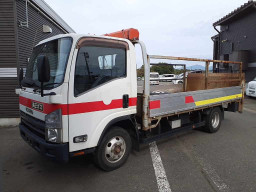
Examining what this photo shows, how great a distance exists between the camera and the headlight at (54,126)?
2688mm

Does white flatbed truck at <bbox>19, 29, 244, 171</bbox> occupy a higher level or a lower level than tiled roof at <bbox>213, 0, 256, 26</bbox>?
lower

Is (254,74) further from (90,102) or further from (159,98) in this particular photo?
(90,102)

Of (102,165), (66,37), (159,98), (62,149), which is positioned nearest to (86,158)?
(102,165)

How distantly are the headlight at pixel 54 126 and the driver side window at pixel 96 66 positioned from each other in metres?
0.41

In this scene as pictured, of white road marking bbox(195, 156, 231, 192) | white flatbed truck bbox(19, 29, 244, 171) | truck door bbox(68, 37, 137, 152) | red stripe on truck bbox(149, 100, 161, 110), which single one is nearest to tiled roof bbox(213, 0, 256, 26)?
white flatbed truck bbox(19, 29, 244, 171)

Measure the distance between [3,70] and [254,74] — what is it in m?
14.9

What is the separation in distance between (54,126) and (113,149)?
3.87 feet

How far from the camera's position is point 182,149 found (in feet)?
14.7

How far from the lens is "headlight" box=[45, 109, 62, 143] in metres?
2.69

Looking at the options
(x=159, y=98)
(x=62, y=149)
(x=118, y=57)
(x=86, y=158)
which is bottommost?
(x=86, y=158)

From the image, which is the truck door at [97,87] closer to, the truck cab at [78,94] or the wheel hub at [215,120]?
the truck cab at [78,94]

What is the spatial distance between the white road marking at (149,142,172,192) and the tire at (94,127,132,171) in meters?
0.64

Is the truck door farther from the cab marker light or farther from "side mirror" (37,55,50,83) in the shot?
"side mirror" (37,55,50,83)

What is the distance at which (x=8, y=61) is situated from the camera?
6434mm
